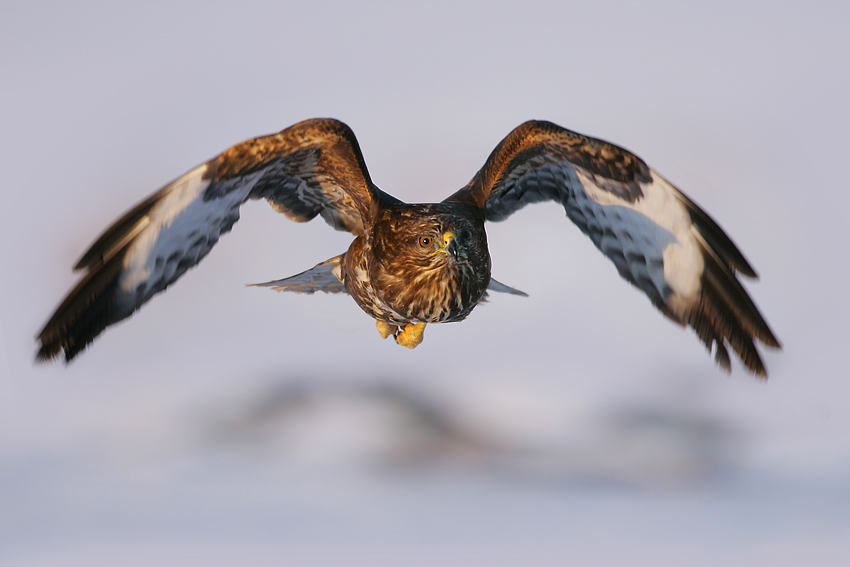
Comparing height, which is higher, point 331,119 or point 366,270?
point 331,119

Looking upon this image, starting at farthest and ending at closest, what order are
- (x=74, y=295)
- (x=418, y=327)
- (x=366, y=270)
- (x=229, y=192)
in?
(x=418, y=327) → (x=366, y=270) → (x=229, y=192) → (x=74, y=295)

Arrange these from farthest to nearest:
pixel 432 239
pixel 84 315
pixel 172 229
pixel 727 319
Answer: pixel 727 319 → pixel 172 229 → pixel 432 239 → pixel 84 315

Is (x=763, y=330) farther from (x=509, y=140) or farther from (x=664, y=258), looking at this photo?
(x=509, y=140)

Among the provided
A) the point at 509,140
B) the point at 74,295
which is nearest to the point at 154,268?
the point at 74,295

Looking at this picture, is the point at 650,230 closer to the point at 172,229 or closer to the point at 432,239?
the point at 432,239

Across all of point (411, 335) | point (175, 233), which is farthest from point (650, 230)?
point (175, 233)

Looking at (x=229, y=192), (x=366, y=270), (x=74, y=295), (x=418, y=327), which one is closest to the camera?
(x=74, y=295)

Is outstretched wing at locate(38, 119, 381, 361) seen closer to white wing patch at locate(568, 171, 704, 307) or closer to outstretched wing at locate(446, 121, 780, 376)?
outstretched wing at locate(446, 121, 780, 376)

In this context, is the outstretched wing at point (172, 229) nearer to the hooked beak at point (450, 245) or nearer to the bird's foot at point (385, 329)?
the hooked beak at point (450, 245)
